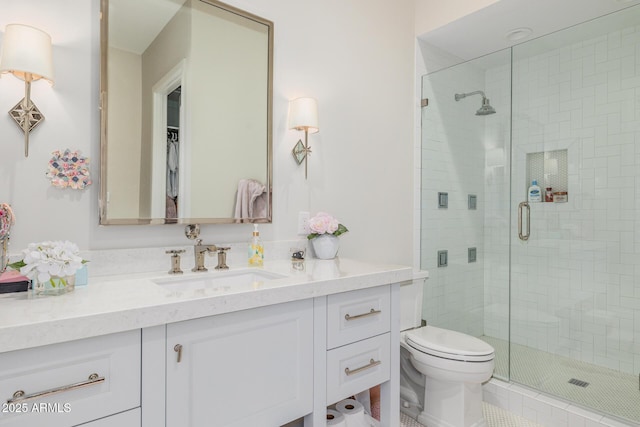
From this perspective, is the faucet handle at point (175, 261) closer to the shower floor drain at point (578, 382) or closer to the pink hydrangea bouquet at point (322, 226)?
the pink hydrangea bouquet at point (322, 226)

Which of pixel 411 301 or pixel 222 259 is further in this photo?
pixel 411 301

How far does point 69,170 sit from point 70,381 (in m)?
0.78

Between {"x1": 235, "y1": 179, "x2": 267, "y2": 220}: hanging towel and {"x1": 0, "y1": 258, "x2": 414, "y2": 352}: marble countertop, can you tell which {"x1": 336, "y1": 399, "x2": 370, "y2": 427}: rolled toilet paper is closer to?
{"x1": 0, "y1": 258, "x2": 414, "y2": 352}: marble countertop

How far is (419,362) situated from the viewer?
6.39ft

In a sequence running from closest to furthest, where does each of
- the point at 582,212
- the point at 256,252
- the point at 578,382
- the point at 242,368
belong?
the point at 242,368, the point at 256,252, the point at 578,382, the point at 582,212

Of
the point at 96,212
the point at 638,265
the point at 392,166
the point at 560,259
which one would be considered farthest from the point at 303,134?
the point at 638,265

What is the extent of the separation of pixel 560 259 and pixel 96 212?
2.62m

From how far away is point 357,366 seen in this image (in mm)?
1454

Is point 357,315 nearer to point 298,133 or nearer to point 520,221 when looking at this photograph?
point 298,133

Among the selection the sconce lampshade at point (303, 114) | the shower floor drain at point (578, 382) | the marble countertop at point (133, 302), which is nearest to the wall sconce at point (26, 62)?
the marble countertop at point (133, 302)

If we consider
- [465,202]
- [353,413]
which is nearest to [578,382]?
[465,202]

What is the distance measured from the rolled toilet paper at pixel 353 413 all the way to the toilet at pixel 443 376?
17.2 inches

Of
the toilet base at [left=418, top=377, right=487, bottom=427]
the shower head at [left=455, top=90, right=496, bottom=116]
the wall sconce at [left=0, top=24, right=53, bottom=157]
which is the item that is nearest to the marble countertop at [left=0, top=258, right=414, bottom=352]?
the wall sconce at [left=0, top=24, right=53, bottom=157]

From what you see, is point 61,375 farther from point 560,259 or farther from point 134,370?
point 560,259
